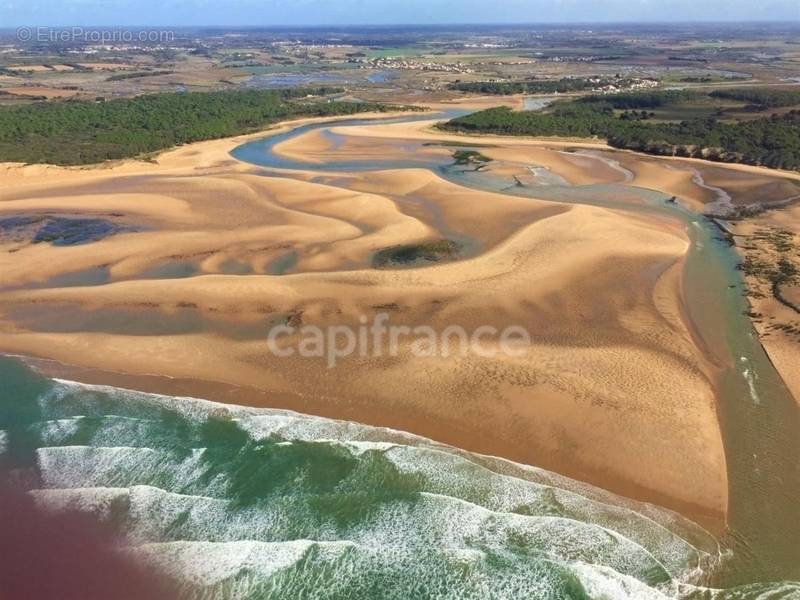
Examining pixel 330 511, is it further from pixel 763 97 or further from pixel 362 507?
pixel 763 97

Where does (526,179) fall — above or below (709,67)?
below

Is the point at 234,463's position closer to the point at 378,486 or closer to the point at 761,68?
the point at 378,486

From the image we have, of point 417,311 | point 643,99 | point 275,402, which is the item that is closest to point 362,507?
point 275,402

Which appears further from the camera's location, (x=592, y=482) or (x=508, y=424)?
(x=508, y=424)

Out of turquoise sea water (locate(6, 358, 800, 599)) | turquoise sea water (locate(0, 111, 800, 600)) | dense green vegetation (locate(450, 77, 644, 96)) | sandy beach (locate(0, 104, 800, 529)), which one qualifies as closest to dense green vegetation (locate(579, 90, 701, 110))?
dense green vegetation (locate(450, 77, 644, 96))

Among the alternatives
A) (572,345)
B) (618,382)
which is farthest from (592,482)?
(572,345)
